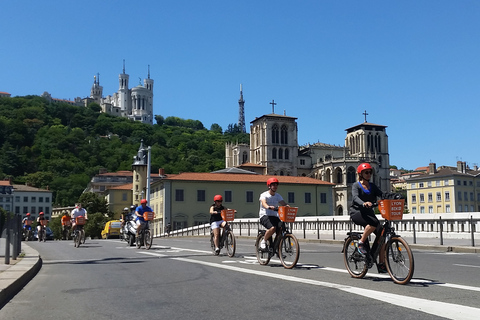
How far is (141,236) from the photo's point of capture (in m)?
17.7

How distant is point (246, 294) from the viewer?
21.6 feet

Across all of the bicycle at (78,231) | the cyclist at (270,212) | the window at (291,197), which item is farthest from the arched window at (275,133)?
the cyclist at (270,212)

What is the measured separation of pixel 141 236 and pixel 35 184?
127 meters

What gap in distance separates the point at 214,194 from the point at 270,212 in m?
58.8

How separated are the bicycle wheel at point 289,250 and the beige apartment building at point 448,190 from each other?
94481 millimetres

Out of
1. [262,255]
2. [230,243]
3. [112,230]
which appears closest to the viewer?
[262,255]

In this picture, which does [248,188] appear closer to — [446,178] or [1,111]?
[446,178]

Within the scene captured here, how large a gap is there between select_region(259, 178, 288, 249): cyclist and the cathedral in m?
110

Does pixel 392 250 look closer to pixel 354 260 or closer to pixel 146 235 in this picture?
pixel 354 260

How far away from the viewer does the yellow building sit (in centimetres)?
6575

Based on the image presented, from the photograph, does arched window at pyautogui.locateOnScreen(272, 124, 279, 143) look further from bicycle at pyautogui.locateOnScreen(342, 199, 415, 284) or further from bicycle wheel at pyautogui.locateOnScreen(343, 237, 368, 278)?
bicycle at pyautogui.locateOnScreen(342, 199, 415, 284)

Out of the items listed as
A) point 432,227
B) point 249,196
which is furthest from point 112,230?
point 249,196

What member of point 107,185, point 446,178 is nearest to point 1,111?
point 107,185

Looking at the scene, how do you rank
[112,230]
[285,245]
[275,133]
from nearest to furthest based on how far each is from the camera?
A: [285,245] < [112,230] < [275,133]
